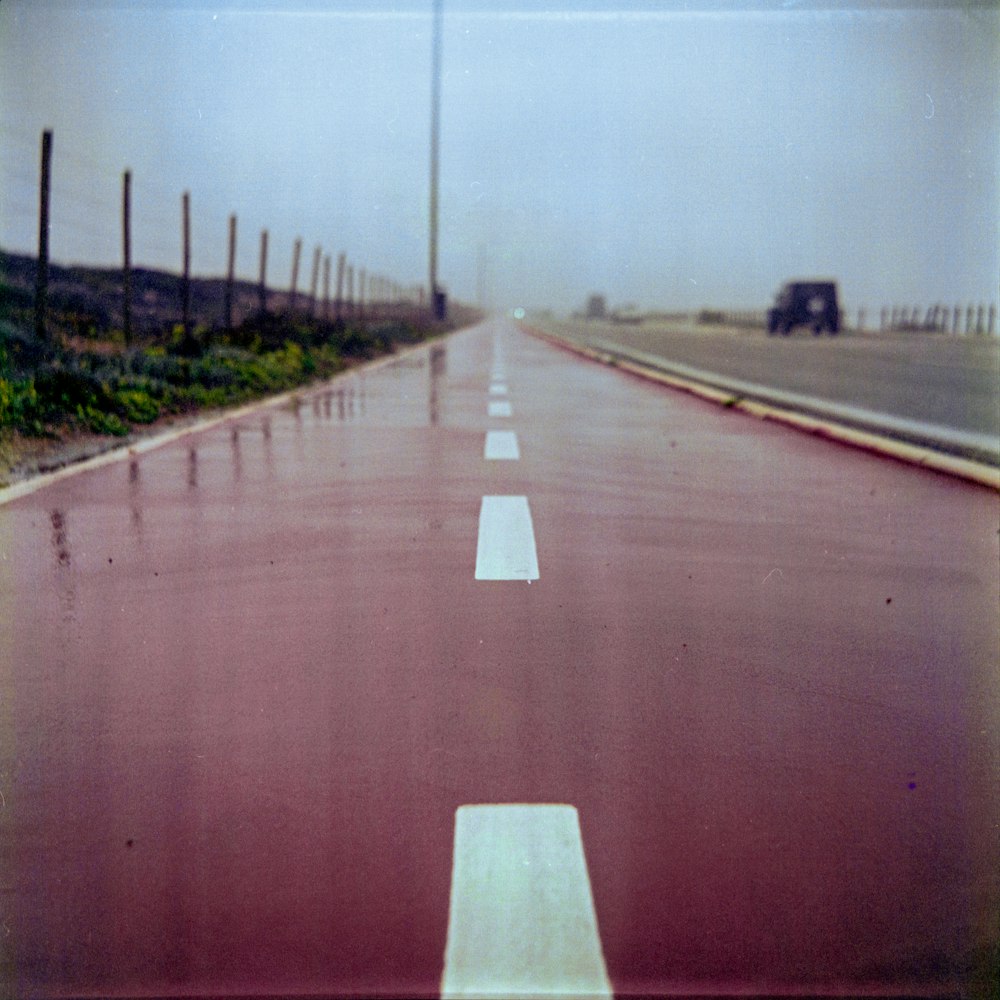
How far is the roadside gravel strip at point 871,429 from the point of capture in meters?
9.08

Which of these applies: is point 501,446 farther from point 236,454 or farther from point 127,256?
point 127,256

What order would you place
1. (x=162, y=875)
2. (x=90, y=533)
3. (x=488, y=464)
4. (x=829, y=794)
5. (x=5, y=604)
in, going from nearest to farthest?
(x=162, y=875) → (x=829, y=794) → (x=5, y=604) → (x=90, y=533) → (x=488, y=464)

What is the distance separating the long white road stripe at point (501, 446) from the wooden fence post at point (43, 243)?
17.2ft

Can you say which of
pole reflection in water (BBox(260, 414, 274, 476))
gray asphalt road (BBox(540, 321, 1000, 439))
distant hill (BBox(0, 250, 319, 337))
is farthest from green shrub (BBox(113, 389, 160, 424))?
gray asphalt road (BBox(540, 321, 1000, 439))

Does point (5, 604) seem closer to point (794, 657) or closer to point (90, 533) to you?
point (90, 533)

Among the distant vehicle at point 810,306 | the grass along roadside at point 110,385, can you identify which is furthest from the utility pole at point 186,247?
the distant vehicle at point 810,306

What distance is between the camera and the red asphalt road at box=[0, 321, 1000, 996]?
2.32 m

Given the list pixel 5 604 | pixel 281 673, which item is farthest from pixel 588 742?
pixel 5 604

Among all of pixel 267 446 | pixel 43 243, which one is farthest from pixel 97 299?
pixel 267 446

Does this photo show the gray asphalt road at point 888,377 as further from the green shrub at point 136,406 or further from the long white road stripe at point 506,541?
the green shrub at point 136,406

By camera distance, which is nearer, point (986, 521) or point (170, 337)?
point (986, 521)

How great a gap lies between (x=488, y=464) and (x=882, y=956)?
706 centimetres

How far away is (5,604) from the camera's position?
480cm

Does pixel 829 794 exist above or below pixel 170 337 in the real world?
below
